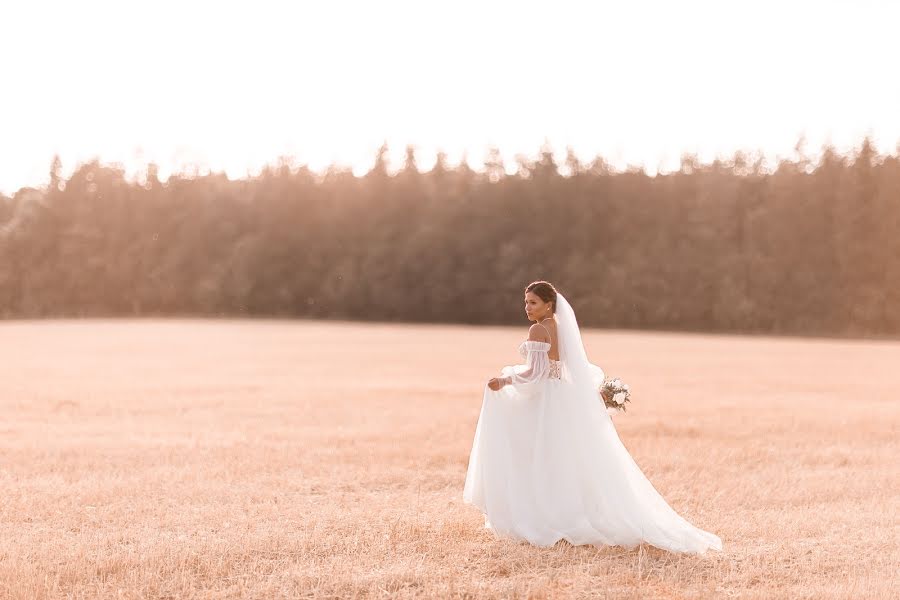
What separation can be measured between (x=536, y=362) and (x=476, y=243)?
2614 inches

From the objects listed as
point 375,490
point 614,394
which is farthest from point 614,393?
point 375,490

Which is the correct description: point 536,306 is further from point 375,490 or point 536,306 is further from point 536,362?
point 375,490

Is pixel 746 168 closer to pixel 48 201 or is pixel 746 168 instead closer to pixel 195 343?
pixel 195 343

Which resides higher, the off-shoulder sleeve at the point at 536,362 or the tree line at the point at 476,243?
the tree line at the point at 476,243

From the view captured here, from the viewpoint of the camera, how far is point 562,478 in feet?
25.1

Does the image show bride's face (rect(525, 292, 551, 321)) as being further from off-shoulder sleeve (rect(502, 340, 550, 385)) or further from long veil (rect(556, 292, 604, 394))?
off-shoulder sleeve (rect(502, 340, 550, 385))

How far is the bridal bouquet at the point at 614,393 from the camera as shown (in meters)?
7.78

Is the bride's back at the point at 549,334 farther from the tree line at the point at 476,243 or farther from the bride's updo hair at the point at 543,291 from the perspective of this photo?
the tree line at the point at 476,243

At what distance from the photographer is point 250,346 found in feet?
141

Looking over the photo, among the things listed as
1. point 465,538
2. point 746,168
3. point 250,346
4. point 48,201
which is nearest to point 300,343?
point 250,346

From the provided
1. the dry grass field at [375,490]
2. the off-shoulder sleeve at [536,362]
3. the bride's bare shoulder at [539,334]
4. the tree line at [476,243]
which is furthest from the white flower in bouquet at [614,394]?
the tree line at [476,243]

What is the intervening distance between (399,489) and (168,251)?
253 feet

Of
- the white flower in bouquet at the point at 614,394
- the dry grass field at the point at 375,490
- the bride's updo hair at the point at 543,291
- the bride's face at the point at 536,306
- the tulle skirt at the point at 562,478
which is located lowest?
the dry grass field at the point at 375,490

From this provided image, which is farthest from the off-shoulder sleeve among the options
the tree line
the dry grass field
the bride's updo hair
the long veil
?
the tree line
